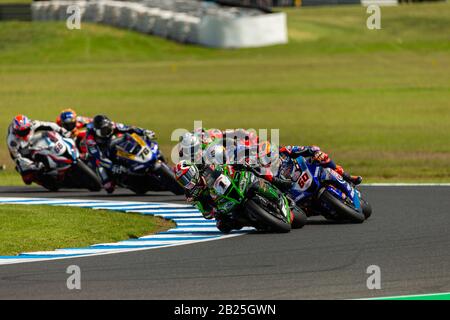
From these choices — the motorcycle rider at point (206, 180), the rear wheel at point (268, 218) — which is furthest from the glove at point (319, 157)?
the rear wheel at point (268, 218)

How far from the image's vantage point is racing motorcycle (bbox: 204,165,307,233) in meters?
16.0

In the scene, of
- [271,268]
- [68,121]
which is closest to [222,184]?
[271,268]

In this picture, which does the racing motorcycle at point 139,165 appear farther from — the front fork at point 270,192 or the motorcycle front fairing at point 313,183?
the front fork at point 270,192

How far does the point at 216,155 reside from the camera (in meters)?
16.6

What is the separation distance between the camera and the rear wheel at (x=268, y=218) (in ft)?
52.2

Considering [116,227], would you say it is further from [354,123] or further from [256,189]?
[354,123]

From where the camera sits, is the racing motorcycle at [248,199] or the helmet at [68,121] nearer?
the racing motorcycle at [248,199]

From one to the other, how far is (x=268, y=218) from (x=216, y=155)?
1194 millimetres

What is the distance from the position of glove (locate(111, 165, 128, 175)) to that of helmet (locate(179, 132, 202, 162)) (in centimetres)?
492

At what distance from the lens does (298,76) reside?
56312 mm

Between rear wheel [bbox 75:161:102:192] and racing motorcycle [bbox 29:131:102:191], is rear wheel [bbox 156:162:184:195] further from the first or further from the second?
racing motorcycle [bbox 29:131:102:191]

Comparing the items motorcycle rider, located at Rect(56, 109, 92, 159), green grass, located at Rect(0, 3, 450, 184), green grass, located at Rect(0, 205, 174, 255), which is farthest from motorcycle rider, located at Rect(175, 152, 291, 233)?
green grass, located at Rect(0, 3, 450, 184)

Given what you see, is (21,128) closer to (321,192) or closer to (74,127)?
(74,127)
